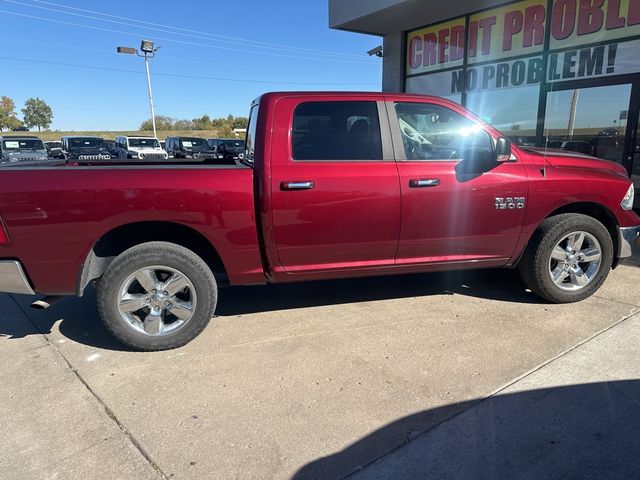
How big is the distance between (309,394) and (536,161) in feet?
9.25

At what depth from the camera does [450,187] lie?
3.82 m

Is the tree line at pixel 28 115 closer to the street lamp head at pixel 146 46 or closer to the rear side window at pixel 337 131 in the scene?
the street lamp head at pixel 146 46

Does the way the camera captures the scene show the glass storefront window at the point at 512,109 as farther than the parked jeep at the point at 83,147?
No

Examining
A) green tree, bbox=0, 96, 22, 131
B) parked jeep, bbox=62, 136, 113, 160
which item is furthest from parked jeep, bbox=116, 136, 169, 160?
green tree, bbox=0, 96, 22, 131

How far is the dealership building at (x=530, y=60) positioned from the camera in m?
7.61

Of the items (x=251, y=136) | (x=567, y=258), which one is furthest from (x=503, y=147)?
(x=251, y=136)

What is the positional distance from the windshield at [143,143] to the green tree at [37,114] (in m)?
98.5

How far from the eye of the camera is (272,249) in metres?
3.60

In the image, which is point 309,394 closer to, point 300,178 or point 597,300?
point 300,178

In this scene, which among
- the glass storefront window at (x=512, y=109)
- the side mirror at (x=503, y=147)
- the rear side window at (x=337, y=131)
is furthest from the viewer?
the glass storefront window at (x=512, y=109)

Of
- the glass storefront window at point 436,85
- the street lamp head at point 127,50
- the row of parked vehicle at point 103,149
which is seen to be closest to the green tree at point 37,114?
the street lamp head at point 127,50

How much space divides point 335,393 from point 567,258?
2647 mm

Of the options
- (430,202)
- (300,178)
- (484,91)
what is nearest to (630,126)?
(484,91)

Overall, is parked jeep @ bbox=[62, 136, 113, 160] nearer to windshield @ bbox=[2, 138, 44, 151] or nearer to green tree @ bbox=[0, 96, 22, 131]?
windshield @ bbox=[2, 138, 44, 151]
